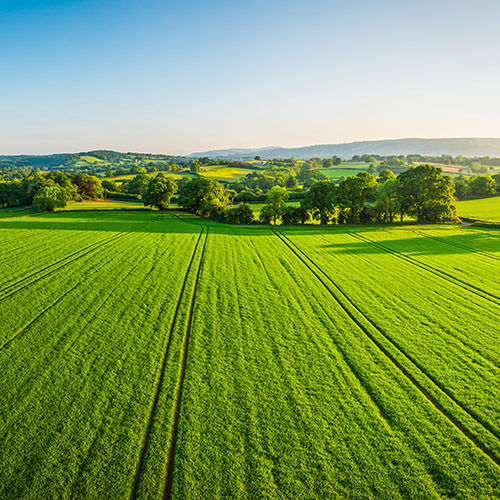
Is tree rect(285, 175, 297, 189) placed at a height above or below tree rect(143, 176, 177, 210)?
above

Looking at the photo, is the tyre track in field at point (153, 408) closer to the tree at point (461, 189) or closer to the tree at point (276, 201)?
the tree at point (276, 201)

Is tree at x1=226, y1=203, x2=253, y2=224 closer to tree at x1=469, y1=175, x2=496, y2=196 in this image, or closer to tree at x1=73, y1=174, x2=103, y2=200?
tree at x1=73, y1=174, x2=103, y2=200

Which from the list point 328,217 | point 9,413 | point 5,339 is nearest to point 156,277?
point 5,339

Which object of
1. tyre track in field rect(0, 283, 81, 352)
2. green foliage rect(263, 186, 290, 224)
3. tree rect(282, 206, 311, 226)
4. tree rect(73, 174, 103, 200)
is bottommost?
tyre track in field rect(0, 283, 81, 352)

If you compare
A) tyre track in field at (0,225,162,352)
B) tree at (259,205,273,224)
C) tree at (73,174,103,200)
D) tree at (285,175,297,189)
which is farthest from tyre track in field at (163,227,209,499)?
tree at (285,175,297,189)

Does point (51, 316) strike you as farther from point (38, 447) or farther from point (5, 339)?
point (38, 447)

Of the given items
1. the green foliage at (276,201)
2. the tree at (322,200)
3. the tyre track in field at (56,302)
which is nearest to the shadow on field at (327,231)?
the tree at (322,200)
